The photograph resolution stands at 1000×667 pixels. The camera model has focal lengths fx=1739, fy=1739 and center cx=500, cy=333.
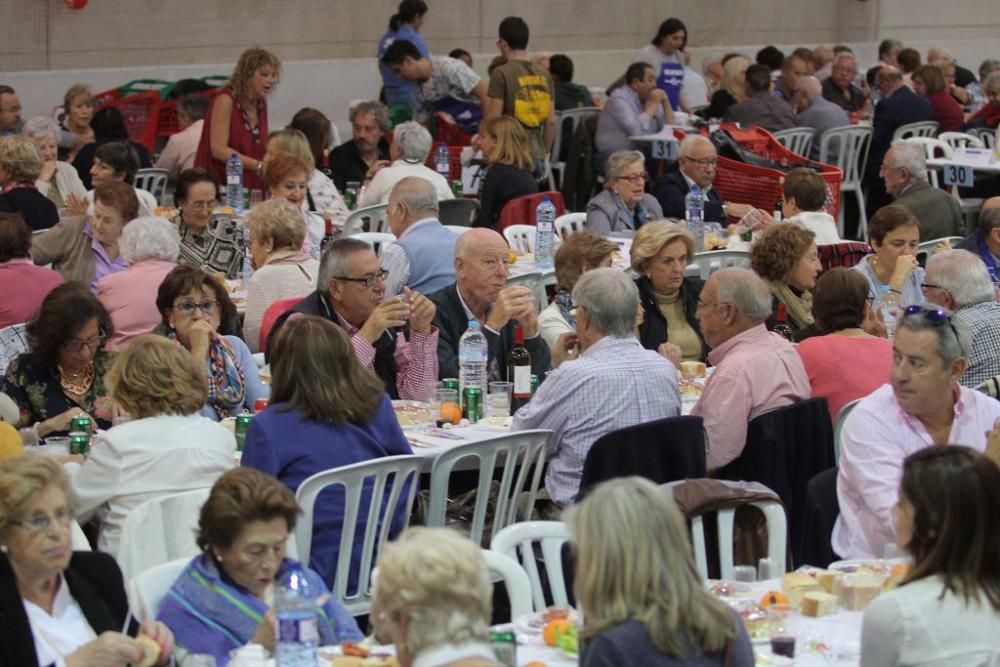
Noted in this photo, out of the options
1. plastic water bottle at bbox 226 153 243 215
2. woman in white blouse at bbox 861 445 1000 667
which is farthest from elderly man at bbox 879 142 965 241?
woman in white blouse at bbox 861 445 1000 667

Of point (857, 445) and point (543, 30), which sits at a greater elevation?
point (543, 30)

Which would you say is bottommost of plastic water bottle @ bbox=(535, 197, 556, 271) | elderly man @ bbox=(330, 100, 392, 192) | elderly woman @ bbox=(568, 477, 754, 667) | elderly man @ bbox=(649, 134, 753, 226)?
elderly woman @ bbox=(568, 477, 754, 667)

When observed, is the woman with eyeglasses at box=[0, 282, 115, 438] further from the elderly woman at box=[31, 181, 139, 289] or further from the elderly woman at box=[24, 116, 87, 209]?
the elderly woman at box=[24, 116, 87, 209]

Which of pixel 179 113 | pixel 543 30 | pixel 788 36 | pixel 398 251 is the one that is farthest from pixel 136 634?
pixel 788 36

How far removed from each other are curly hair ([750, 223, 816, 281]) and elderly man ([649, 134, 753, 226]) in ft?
9.23

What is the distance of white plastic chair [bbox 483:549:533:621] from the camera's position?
422 centimetres

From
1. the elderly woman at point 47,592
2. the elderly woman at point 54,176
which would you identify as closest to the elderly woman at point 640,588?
the elderly woman at point 47,592

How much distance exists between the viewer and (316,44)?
15.5 m

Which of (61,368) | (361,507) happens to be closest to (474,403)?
(361,507)

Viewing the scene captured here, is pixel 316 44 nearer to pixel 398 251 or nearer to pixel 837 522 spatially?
pixel 398 251

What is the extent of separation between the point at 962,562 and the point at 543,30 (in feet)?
46.2

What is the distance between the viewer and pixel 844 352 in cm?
612

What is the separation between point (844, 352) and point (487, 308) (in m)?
1.41

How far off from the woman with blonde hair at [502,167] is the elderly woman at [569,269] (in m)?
3.10
